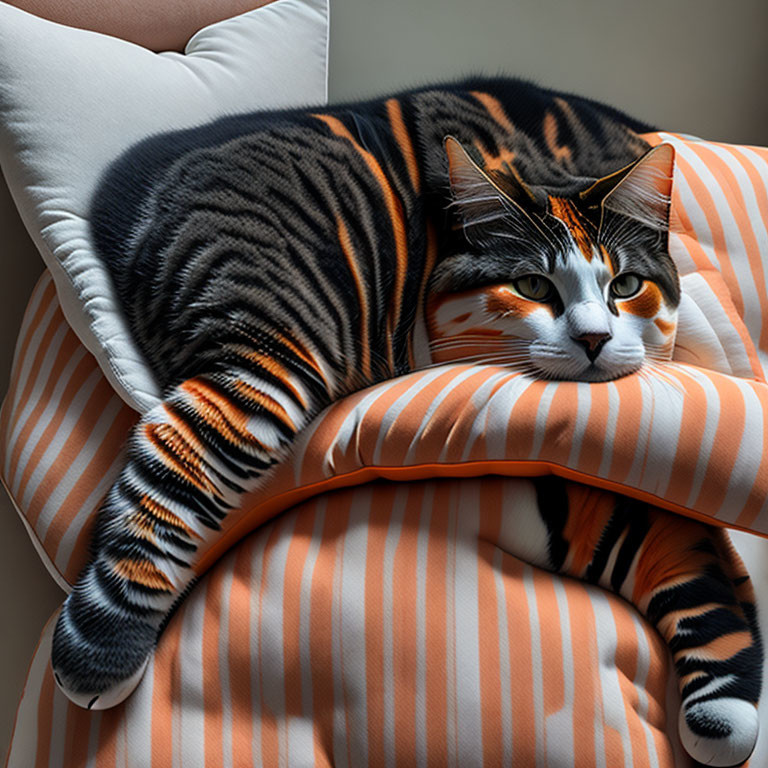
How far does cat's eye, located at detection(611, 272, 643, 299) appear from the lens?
0.81 metres

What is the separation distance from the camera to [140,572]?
724 millimetres

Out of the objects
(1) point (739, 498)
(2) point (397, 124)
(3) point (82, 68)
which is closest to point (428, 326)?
(2) point (397, 124)

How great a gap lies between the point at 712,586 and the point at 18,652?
1007 mm

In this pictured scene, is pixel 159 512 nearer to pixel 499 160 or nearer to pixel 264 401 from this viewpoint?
pixel 264 401

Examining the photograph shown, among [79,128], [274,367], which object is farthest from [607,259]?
[79,128]

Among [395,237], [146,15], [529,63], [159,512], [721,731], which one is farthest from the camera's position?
[529,63]

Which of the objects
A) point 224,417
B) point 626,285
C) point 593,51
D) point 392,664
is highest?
point 593,51

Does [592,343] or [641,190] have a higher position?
[641,190]

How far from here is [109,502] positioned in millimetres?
758

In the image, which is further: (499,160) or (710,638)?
(499,160)

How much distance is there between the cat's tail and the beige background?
88 cm

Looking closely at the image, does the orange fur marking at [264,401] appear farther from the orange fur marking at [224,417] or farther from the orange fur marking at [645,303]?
the orange fur marking at [645,303]

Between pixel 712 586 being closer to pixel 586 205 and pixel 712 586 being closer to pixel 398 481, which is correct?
pixel 398 481

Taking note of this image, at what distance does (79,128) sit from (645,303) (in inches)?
25.6
